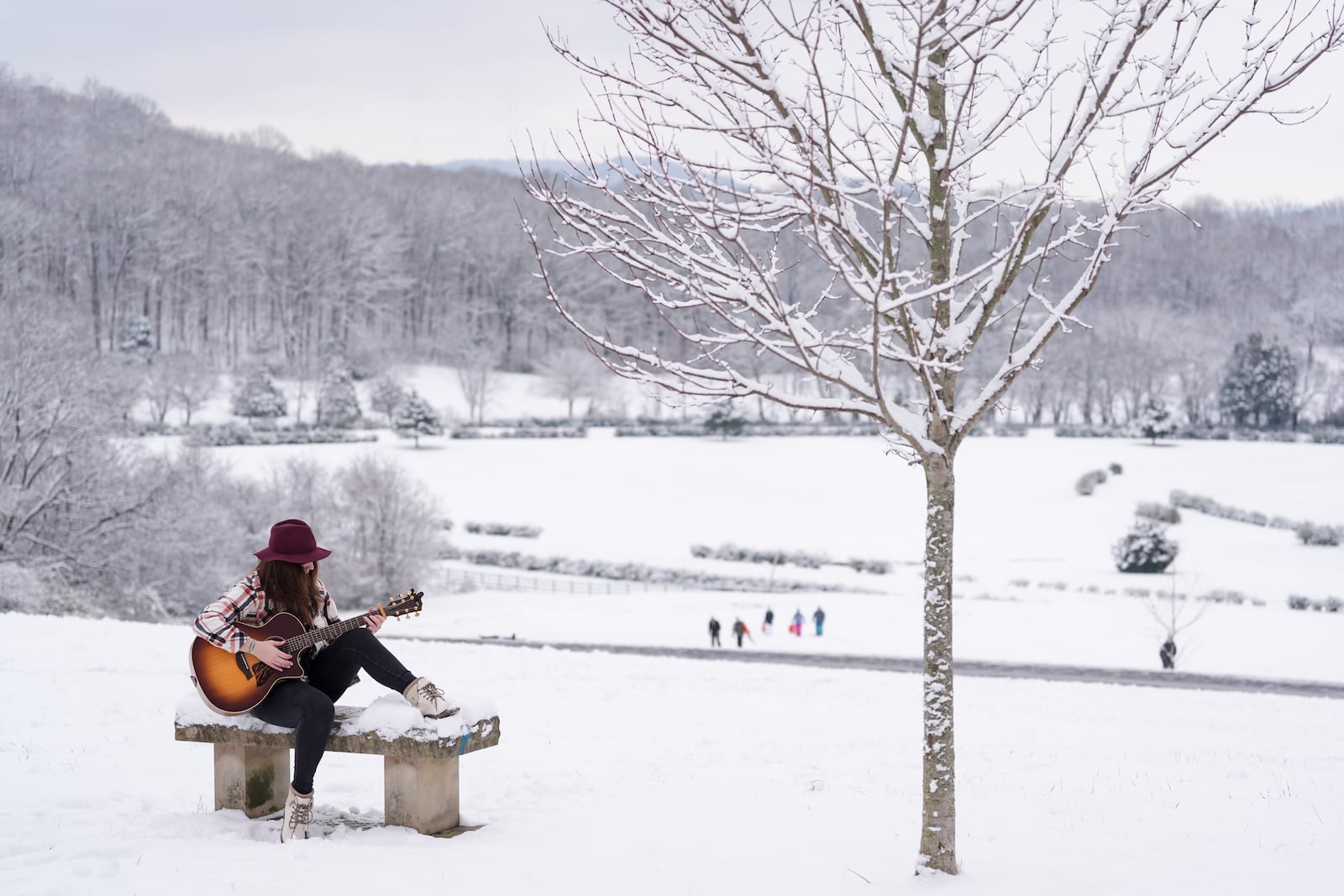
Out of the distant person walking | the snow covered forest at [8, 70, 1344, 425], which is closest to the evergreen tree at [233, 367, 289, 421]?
the snow covered forest at [8, 70, 1344, 425]

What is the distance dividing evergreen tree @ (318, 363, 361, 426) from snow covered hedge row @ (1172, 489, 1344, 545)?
1843 inches

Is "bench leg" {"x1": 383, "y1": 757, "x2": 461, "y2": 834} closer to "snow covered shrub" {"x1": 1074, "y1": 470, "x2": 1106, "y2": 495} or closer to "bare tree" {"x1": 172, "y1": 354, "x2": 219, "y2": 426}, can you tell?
"snow covered shrub" {"x1": 1074, "y1": 470, "x2": 1106, "y2": 495}

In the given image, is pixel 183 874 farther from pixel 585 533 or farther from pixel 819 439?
pixel 819 439

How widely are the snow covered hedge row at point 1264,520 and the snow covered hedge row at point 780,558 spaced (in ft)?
54.5

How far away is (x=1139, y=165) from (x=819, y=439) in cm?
6247

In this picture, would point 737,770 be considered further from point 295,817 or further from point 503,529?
point 503,529

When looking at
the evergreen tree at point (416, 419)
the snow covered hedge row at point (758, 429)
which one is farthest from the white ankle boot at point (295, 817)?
the snow covered hedge row at point (758, 429)

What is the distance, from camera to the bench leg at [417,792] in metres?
5.12

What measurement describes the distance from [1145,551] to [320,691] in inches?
1425

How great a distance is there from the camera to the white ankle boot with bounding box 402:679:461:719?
16.6 feet

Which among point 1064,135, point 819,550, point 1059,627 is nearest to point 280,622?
point 1064,135

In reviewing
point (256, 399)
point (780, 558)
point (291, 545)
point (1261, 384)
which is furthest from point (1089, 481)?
point (291, 545)

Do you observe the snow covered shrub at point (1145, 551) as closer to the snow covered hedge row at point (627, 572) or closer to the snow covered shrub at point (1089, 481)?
the snow covered hedge row at point (627, 572)

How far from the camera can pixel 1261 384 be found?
228ft
